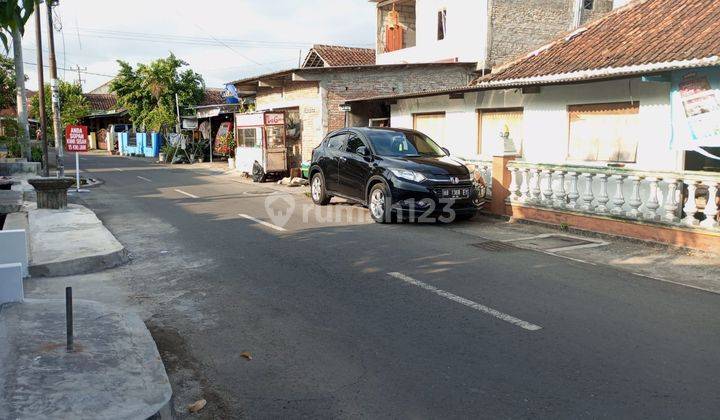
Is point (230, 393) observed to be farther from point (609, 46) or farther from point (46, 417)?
point (609, 46)

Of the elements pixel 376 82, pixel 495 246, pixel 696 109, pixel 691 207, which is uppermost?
pixel 376 82

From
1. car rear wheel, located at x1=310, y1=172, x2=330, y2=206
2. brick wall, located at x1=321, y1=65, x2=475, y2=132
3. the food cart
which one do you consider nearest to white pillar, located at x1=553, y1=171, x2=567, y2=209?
car rear wheel, located at x1=310, y1=172, x2=330, y2=206

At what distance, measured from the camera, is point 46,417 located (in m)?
3.37

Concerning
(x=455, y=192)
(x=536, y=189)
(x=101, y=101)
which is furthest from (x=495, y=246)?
(x=101, y=101)

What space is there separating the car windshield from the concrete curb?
5.55m

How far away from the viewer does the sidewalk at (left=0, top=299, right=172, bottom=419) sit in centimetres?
353

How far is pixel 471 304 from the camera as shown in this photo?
602 cm

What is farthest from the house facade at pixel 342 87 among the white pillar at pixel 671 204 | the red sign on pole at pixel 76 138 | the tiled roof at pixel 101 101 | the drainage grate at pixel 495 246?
the tiled roof at pixel 101 101

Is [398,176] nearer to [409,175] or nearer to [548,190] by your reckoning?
[409,175]

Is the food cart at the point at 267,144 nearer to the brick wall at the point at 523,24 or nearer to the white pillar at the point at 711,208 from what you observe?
the brick wall at the point at 523,24

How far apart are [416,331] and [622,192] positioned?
20.9ft

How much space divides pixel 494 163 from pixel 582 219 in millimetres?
2437

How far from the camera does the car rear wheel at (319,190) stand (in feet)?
44.8

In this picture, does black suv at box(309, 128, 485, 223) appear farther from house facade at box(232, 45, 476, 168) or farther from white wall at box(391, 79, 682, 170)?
house facade at box(232, 45, 476, 168)
